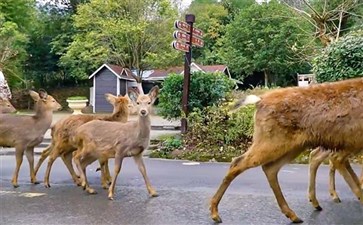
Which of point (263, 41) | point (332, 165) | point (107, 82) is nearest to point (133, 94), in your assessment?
point (332, 165)

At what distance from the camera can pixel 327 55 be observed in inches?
488

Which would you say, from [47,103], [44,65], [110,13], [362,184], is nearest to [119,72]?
[110,13]

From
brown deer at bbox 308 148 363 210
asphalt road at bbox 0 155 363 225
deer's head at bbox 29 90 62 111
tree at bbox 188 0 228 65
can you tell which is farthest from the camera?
tree at bbox 188 0 228 65

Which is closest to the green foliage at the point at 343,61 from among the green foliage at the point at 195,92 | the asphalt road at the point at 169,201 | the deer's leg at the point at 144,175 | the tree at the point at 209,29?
the green foliage at the point at 195,92

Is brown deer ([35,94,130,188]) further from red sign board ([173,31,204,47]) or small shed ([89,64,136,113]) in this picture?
small shed ([89,64,136,113])

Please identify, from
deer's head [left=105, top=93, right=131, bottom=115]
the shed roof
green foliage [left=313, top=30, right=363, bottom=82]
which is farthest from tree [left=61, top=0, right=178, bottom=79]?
deer's head [left=105, top=93, right=131, bottom=115]

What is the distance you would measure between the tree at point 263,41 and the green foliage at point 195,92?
22209mm

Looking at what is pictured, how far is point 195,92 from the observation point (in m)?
13.6

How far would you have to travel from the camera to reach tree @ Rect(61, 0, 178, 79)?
35.6 meters

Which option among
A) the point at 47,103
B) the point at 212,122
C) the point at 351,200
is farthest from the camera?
the point at 212,122

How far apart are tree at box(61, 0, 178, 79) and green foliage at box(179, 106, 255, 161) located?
23.3 m

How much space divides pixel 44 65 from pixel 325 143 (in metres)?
40.8

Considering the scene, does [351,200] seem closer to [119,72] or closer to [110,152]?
[110,152]

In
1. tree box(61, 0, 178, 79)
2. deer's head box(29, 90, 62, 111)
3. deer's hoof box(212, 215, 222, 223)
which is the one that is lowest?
deer's hoof box(212, 215, 222, 223)
